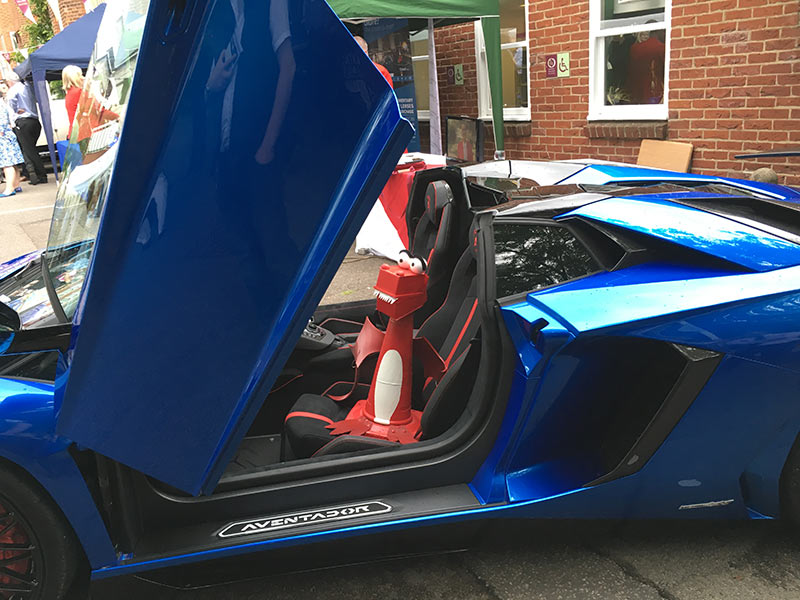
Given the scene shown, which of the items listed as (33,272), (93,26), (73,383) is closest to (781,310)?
(73,383)

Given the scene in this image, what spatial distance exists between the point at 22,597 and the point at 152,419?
78 cm

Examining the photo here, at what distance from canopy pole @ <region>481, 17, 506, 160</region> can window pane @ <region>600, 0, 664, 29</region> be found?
1.06 m

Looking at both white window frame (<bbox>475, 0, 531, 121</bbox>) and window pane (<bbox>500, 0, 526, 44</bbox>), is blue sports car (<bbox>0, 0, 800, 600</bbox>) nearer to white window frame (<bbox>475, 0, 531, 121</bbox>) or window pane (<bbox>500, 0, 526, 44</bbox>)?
white window frame (<bbox>475, 0, 531, 121</bbox>)

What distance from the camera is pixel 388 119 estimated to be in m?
1.53

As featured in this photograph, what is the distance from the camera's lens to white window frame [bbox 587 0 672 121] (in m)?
6.35

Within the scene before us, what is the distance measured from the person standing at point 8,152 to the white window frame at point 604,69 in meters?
10.5

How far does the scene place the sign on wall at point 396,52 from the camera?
7863 mm

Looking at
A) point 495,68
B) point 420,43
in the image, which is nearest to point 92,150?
point 495,68

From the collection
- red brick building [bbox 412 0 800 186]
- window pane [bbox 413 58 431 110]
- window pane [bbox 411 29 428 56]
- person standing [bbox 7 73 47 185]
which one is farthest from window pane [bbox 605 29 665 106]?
person standing [bbox 7 73 47 185]

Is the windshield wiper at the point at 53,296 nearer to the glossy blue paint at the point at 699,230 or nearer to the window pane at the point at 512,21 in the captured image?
the glossy blue paint at the point at 699,230

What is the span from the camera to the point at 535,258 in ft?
7.39

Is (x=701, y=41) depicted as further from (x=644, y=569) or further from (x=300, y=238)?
(x=300, y=238)

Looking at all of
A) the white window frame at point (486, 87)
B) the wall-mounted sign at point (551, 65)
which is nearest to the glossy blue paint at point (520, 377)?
the wall-mounted sign at point (551, 65)

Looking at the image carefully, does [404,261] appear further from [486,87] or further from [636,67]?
[486,87]
